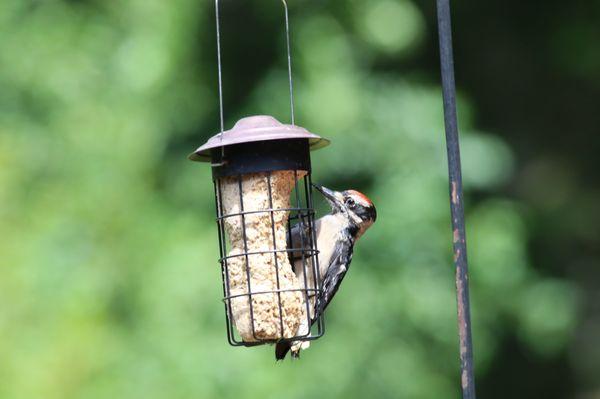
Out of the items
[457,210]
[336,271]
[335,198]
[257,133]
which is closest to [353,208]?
[335,198]

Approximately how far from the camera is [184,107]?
8.14 meters

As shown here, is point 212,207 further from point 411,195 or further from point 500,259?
point 500,259

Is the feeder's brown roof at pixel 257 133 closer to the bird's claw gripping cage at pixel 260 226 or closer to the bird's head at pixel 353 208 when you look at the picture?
the bird's claw gripping cage at pixel 260 226

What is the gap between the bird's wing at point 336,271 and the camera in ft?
18.0

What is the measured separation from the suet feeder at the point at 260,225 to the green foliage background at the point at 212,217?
10.4 feet

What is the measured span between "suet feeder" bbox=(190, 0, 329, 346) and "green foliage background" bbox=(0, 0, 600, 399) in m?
3.16

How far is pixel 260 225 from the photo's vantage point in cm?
454

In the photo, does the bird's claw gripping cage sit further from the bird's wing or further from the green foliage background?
the green foliage background

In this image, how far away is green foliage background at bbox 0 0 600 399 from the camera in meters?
7.80

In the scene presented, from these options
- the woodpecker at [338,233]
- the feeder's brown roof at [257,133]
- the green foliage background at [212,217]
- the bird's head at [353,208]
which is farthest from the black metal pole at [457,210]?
the green foliage background at [212,217]

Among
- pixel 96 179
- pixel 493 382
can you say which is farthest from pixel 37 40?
pixel 493 382

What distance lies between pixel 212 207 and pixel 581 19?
3.32 metres

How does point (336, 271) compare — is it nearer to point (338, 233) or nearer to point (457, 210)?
point (338, 233)

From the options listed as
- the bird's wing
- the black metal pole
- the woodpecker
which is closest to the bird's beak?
the woodpecker
